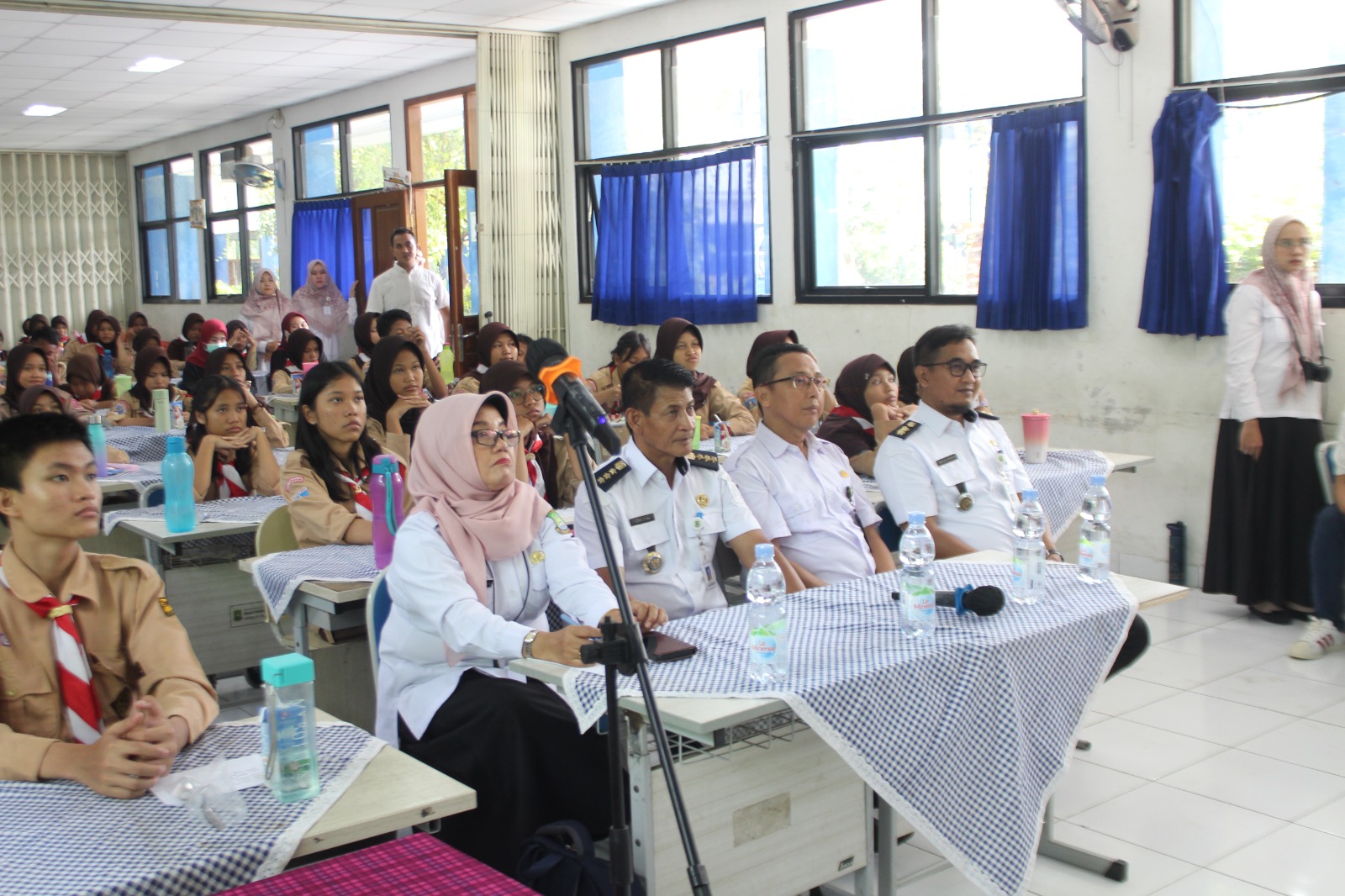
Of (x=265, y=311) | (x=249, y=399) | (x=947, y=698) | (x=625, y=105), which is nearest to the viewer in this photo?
(x=947, y=698)

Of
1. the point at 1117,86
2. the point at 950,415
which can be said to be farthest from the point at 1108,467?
the point at 1117,86

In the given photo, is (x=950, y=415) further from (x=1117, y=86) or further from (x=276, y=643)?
(x=1117, y=86)

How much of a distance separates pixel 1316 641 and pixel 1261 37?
8.02 feet

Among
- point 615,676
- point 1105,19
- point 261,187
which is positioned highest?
point 261,187

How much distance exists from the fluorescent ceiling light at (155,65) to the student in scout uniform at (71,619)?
8.14 meters

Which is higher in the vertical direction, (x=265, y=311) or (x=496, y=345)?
(x=265, y=311)

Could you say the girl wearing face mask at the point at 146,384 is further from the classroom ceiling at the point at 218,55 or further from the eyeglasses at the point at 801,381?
the eyeglasses at the point at 801,381

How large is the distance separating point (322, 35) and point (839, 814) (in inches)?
297

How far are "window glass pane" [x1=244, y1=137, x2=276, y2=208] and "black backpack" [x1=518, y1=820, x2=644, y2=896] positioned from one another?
11.1 metres

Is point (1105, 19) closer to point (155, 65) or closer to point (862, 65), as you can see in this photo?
point (862, 65)

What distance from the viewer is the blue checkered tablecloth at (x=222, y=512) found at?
3.84m

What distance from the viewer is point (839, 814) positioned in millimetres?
2320

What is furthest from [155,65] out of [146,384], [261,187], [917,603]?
[917,603]

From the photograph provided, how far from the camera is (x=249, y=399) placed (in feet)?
15.6
